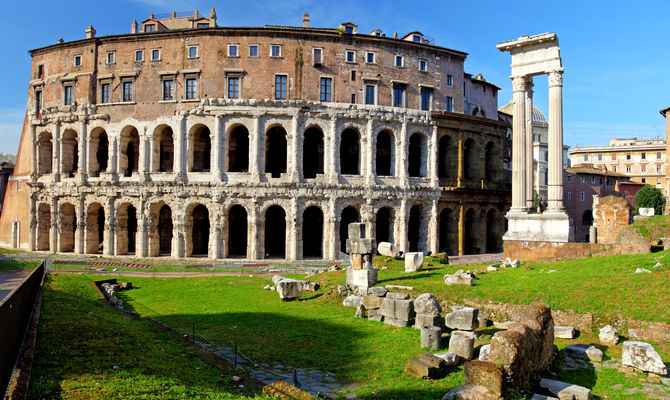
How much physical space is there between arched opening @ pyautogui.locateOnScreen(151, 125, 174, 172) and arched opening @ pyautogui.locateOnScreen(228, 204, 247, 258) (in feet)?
20.3

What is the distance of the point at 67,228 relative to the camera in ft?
117

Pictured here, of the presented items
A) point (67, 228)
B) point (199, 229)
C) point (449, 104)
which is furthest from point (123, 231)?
point (449, 104)

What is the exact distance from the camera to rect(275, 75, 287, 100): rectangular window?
106 ft

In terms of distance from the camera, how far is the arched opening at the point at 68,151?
3575 cm

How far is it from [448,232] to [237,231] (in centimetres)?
1701

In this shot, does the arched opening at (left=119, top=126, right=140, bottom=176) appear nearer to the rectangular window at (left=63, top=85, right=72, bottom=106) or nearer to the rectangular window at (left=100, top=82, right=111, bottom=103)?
the rectangular window at (left=100, top=82, right=111, bottom=103)

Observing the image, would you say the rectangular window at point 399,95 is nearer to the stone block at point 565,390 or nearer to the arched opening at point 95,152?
the arched opening at point 95,152

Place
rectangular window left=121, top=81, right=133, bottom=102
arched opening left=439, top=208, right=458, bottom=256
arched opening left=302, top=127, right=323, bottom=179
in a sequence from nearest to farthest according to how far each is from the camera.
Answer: rectangular window left=121, top=81, right=133, bottom=102 → arched opening left=302, top=127, right=323, bottom=179 → arched opening left=439, top=208, right=458, bottom=256

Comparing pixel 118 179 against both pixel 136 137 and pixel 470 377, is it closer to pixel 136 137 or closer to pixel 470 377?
pixel 136 137

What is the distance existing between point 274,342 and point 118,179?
1057 inches

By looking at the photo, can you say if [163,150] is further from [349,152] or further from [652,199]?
[652,199]

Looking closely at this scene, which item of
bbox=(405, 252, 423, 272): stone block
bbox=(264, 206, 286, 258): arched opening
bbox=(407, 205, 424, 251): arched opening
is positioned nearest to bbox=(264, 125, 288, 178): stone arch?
bbox=(264, 206, 286, 258): arched opening

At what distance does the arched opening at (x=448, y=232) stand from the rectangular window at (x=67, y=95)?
31.0m

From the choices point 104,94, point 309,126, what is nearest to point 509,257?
point 309,126
